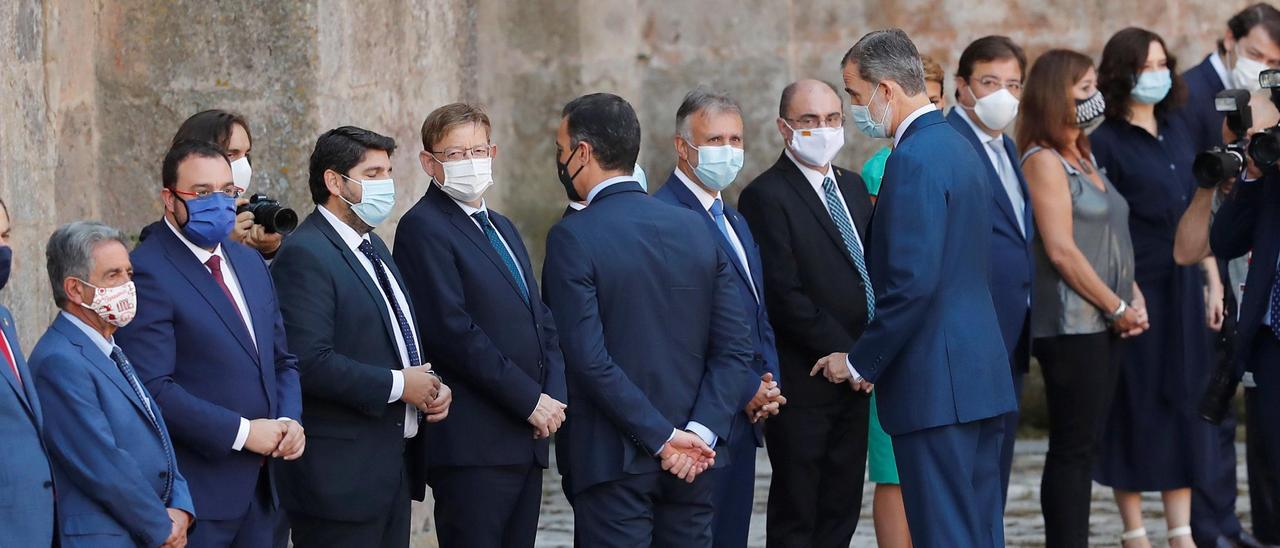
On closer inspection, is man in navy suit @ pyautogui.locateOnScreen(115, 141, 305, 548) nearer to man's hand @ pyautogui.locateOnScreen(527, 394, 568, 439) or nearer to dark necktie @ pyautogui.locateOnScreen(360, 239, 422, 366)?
dark necktie @ pyautogui.locateOnScreen(360, 239, 422, 366)

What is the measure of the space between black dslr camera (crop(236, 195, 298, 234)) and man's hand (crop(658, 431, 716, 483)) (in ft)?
4.03

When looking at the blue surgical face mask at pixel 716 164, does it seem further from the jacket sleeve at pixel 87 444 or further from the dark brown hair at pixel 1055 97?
the jacket sleeve at pixel 87 444

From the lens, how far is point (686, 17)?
8.52 meters

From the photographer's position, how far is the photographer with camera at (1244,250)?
510 centimetres

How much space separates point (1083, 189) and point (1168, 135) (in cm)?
78

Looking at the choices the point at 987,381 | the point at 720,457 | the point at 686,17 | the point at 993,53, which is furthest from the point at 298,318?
the point at 686,17

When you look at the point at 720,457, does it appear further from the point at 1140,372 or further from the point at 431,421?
the point at 1140,372

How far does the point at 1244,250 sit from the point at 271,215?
2.86 meters

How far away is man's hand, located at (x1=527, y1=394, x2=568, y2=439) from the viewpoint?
498 cm

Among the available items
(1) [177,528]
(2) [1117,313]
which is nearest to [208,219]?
(1) [177,528]

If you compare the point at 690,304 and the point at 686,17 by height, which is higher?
the point at 686,17

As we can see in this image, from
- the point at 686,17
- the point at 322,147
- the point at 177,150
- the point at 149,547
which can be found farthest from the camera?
the point at 686,17

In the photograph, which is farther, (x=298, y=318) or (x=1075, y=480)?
(x=1075, y=480)

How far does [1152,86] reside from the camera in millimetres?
6699
